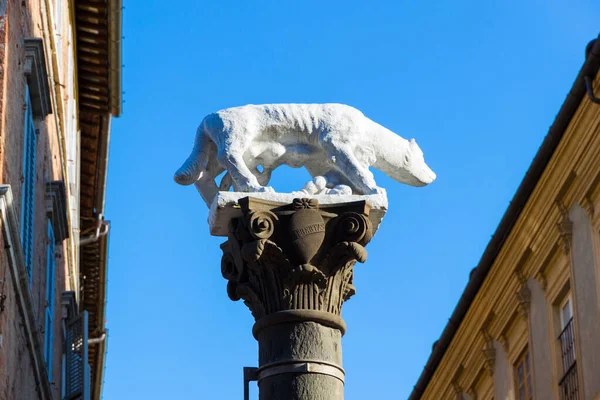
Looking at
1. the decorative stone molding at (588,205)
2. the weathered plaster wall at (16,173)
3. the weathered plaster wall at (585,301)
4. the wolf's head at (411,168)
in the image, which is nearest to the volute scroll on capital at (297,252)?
the wolf's head at (411,168)

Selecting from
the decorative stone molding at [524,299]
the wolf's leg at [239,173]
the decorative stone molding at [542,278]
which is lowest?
the wolf's leg at [239,173]

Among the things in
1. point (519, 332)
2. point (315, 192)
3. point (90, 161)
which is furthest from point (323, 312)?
point (90, 161)

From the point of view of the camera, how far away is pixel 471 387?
85.4 ft

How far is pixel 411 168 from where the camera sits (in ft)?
32.1

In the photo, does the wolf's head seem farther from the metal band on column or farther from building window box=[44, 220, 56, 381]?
building window box=[44, 220, 56, 381]

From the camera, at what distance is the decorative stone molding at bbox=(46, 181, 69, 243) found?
18938 millimetres

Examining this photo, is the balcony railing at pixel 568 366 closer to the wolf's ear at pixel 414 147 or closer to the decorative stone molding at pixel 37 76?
the decorative stone molding at pixel 37 76

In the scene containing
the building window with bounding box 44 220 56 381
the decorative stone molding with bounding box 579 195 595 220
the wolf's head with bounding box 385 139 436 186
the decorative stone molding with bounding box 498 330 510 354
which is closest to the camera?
the wolf's head with bounding box 385 139 436 186

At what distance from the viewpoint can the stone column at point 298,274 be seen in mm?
8156

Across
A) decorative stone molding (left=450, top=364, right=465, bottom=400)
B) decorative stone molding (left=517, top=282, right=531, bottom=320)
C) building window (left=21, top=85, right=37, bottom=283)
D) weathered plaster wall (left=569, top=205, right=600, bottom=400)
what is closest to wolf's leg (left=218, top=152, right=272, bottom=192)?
building window (left=21, top=85, right=37, bottom=283)

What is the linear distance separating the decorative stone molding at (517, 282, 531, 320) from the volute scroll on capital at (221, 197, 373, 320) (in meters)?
13.9

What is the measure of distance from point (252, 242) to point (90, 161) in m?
19.8

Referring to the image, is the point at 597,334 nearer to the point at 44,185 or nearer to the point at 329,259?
the point at 44,185

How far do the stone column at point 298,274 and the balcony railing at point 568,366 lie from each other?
37.4ft
